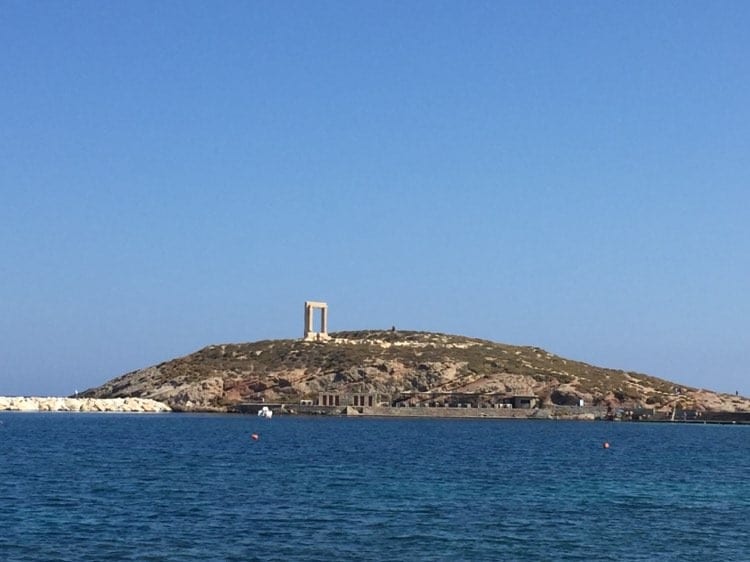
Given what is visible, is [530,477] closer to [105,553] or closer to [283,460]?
[283,460]

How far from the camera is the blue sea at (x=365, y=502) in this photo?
140 ft

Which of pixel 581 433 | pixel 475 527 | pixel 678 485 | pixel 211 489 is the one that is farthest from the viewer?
pixel 581 433

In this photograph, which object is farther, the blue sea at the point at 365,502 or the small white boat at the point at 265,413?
the small white boat at the point at 265,413

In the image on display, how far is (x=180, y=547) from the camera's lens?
42.0 meters

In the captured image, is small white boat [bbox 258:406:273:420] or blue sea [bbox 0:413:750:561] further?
small white boat [bbox 258:406:273:420]

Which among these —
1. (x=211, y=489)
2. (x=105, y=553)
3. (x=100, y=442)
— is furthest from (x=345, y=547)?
(x=100, y=442)

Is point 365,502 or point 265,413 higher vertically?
point 265,413

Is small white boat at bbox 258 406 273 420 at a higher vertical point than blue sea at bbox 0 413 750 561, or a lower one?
higher

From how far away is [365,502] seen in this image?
56750 millimetres

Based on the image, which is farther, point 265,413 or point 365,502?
point 265,413

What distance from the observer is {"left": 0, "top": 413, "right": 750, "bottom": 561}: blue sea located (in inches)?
1686

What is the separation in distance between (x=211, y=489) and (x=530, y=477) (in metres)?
24.2

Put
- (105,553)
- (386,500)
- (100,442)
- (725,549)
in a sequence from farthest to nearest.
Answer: (100,442)
(386,500)
(725,549)
(105,553)

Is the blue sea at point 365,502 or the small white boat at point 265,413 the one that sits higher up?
the small white boat at point 265,413
